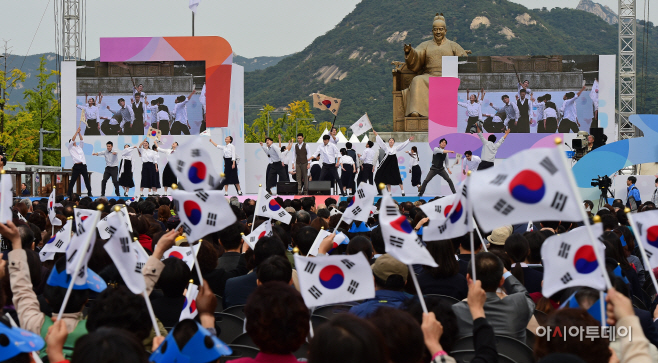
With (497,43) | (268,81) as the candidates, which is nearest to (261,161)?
(497,43)

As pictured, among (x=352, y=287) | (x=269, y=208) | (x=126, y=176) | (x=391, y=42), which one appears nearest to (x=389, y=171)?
(x=126, y=176)

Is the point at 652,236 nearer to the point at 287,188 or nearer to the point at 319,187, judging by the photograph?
the point at 287,188

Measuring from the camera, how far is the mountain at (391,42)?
79938mm

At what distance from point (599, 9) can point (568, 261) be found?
16422 cm

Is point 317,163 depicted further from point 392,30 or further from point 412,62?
point 392,30

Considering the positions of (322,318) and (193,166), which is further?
(193,166)

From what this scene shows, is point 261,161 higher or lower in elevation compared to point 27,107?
lower

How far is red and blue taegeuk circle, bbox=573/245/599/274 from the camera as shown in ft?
9.82

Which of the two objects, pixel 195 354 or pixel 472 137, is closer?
pixel 195 354

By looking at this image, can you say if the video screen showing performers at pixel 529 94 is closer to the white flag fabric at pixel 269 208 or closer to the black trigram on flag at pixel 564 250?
the white flag fabric at pixel 269 208

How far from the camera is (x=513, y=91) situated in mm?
20859

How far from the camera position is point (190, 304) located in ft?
10.1

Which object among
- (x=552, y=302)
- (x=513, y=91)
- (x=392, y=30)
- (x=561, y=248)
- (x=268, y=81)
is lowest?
(x=552, y=302)

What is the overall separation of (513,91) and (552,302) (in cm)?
1789
